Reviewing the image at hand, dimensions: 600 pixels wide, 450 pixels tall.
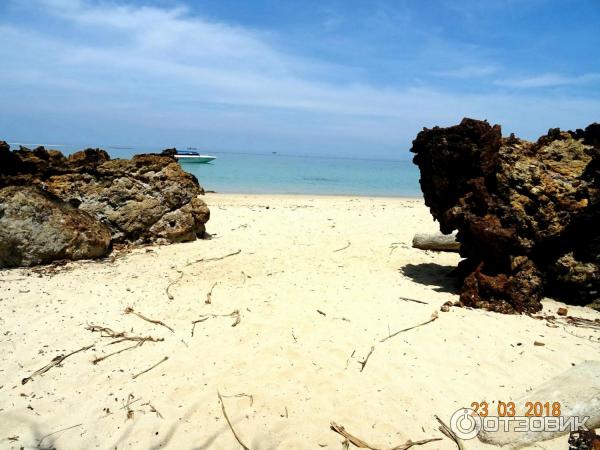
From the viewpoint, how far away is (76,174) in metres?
8.72

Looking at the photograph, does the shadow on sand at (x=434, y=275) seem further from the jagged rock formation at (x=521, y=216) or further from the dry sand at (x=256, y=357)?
the jagged rock formation at (x=521, y=216)

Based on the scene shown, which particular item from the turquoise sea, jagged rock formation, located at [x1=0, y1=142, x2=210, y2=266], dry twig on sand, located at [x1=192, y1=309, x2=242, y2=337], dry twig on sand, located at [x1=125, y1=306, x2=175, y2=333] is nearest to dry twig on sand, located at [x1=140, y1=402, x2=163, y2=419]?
dry twig on sand, located at [x1=125, y1=306, x2=175, y2=333]

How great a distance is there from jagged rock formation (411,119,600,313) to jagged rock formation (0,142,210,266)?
5559 millimetres

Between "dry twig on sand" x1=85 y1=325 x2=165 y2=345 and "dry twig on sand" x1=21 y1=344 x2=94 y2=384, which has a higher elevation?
"dry twig on sand" x1=85 y1=325 x2=165 y2=345

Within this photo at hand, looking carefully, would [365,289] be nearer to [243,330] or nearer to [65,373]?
[243,330]

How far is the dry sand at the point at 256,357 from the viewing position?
11.1 feet

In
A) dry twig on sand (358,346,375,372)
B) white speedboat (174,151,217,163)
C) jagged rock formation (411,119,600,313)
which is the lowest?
dry twig on sand (358,346,375,372)

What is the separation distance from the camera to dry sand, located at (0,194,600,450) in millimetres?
3391

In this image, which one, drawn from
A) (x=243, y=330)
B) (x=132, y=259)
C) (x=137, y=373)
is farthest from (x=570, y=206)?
(x=132, y=259)

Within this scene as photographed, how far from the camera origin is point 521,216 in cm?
579

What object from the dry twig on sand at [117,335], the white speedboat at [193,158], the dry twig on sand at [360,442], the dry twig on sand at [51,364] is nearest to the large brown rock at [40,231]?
the dry twig on sand at [117,335]

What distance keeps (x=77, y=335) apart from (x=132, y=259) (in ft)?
9.93

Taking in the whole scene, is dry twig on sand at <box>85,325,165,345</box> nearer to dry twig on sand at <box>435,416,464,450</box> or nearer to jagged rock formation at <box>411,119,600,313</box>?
dry twig on sand at <box>435,416,464,450</box>

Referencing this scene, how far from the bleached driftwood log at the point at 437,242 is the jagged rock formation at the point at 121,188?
461cm
